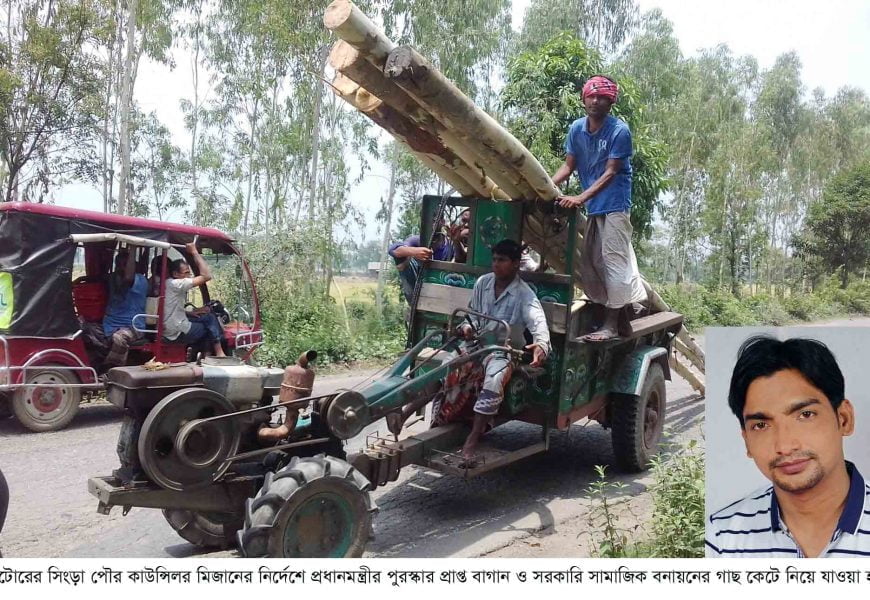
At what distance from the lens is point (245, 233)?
8867 mm

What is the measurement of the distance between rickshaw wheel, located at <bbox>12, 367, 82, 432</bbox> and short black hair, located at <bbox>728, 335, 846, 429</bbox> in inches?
205

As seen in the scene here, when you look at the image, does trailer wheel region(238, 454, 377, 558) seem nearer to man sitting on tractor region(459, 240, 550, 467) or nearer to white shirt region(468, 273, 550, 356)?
man sitting on tractor region(459, 240, 550, 467)

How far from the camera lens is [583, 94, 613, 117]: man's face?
435 centimetres

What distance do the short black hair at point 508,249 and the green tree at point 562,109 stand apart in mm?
2574

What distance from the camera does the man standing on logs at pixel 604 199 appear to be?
439 cm

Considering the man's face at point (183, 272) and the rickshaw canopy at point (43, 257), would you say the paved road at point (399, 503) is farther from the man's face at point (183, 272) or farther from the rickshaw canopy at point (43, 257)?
the man's face at point (183, 272)

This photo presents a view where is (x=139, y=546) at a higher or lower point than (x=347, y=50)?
Result: lower

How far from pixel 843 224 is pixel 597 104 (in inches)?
84.2

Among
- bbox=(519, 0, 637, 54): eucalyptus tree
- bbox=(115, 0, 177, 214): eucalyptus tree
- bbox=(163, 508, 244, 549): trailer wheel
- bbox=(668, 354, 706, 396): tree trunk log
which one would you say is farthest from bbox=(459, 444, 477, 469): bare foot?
bbox=(115, 0, 177, 214): eucalyptus tree

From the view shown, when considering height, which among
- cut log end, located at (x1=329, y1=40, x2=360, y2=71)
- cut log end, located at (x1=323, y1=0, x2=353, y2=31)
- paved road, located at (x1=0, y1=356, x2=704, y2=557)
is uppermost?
cut log end, located at (x1=323, y1=0, x2=353, y2=31)

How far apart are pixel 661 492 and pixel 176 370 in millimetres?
2273

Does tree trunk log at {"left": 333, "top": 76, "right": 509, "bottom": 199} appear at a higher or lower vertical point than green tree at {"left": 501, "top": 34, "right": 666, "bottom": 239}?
lower

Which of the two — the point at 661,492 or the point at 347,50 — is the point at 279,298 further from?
the point at 661,492
